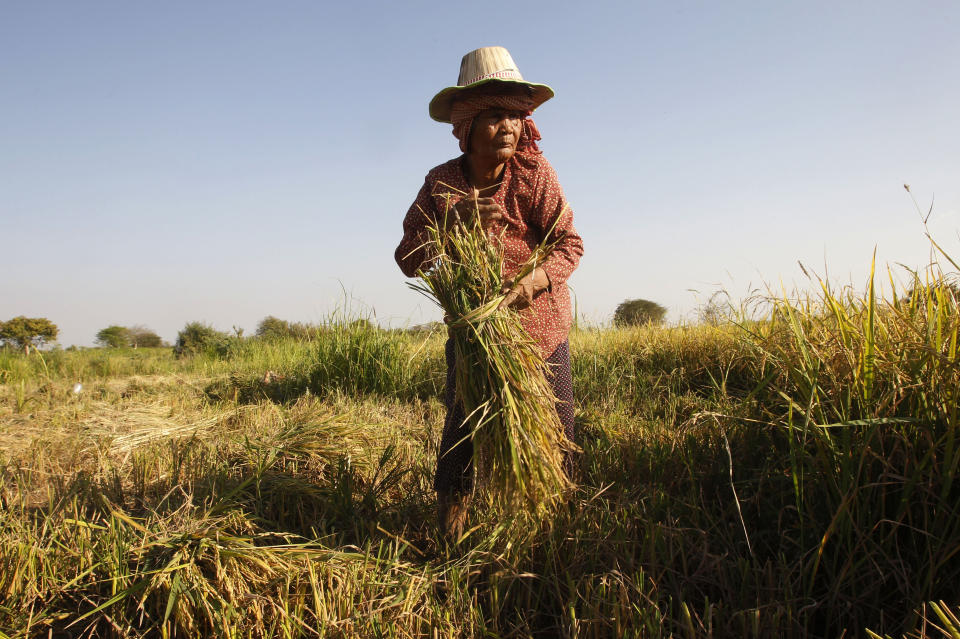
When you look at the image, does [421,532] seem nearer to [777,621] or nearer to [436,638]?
[436,638]

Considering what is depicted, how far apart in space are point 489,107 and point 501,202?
1.11 feet

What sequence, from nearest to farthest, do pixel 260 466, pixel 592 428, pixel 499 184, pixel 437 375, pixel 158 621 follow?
pixel 158 621 < pixel 499 184 < pixel 260 466 < pixel 592 428 < pixel 437 375

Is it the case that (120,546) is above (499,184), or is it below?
below

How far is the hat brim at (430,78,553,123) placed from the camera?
2.02 metres

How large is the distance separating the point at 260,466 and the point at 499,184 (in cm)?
148

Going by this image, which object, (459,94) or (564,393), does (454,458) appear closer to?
(564,393)

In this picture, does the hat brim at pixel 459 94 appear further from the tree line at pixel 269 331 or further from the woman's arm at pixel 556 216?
the tree line at pixel 269 331

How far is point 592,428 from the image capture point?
10.1 feet

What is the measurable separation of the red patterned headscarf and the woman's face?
0.02 m

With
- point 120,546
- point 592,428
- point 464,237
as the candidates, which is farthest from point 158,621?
point 592,428

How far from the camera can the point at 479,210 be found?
1.93m

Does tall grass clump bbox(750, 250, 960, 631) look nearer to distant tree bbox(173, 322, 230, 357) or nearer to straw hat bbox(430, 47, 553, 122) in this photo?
straw hat bbox(430, 47, 553, 122)

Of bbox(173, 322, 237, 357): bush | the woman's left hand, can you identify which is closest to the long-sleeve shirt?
the woman's left hand

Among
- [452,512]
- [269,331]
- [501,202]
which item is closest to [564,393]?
[452,512]
